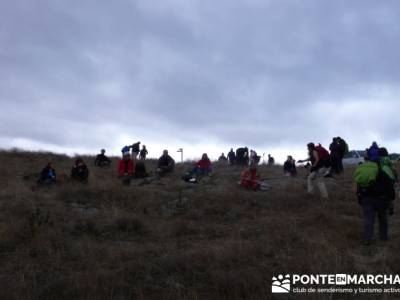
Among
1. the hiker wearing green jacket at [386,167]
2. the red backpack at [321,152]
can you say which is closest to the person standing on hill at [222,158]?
the red backpack at [321,152]

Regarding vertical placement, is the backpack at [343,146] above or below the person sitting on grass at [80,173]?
above

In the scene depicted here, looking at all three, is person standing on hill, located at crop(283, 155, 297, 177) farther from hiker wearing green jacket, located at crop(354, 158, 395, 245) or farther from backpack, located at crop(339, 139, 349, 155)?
hiker wearing green jacket, located at crop(354, 158, 395, 245)

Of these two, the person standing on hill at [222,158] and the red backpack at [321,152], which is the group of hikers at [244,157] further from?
the red backpack at [321,152]

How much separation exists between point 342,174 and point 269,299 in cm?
1216

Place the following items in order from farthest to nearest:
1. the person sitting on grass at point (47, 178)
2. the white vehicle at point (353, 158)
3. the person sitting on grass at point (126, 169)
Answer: the white vehicle at point (353, 158), the person sitting on grass at point (126, 169), the person sitting on grass at point (47, 178)

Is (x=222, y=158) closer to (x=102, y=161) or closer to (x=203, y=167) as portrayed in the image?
(x=102, y=161)

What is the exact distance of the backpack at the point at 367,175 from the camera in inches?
353

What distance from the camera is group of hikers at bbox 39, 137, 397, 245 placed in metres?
9.02

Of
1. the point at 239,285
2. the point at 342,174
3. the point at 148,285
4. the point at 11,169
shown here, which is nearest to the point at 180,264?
the point at 148,285

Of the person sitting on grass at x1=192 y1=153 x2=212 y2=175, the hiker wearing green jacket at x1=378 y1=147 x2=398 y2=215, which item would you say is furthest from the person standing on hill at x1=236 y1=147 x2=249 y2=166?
the hiker wearing green jacket at x1=378 y1=147 x2=398 y2=215

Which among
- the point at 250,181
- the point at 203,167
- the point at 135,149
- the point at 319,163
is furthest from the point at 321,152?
the point at 135,149

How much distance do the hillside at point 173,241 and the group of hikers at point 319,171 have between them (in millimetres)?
547

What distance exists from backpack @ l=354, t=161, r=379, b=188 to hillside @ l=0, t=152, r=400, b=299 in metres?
1.09

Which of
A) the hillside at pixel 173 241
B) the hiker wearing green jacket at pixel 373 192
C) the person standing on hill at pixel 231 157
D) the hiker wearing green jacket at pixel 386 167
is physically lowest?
the hillside at pixel 173 241
